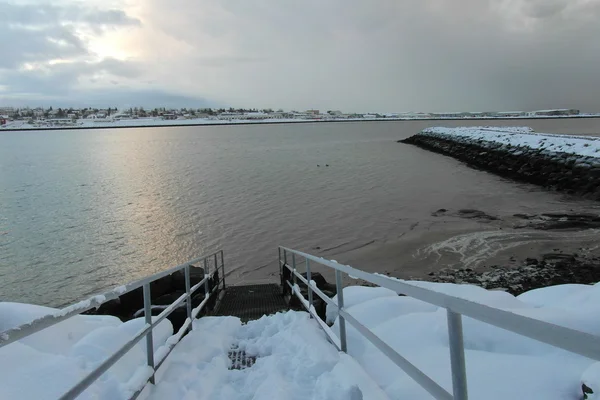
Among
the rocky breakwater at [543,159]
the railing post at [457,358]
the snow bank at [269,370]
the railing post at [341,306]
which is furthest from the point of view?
the rocky breakwater at [543,159]

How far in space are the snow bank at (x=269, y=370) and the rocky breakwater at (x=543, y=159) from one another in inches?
Answer: 665

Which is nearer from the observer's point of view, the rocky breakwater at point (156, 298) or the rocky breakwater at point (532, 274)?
the rocky breakwater at point (156, 298)

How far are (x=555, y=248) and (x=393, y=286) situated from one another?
33.2 feet

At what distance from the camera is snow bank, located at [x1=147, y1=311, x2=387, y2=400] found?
2.60 m

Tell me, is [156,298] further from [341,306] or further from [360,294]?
[341,306]

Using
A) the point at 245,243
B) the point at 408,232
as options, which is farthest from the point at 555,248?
the point at 245,243

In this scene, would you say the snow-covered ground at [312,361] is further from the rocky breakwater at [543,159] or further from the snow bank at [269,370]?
the rocky breakwater at [543,159]

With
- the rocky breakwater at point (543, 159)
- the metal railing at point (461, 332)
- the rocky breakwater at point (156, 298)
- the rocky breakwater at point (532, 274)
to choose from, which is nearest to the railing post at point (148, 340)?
the metal railing at point (461, 332)

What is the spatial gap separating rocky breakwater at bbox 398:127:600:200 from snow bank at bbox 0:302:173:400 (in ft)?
59.4

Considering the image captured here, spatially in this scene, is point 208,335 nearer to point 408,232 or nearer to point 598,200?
point 408,232

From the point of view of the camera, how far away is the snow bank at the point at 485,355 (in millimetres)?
2256

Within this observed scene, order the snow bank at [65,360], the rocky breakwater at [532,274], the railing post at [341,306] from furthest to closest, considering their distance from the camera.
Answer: the rocky breakwater at [532,274], the railing post at [341,306], the snow bank at [65,360]

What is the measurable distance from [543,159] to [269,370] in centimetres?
2374

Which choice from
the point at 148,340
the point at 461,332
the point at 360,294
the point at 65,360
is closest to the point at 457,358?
the point at 461,332
